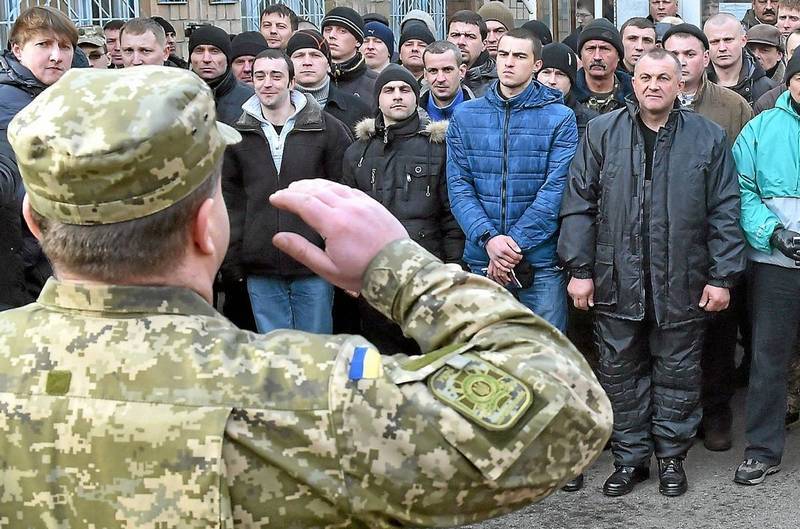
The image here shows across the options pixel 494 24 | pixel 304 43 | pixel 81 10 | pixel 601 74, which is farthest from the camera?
pixel 81 10

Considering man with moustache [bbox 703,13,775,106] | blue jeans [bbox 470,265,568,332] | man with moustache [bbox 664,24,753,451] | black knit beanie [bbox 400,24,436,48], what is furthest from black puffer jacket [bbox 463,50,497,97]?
blue jeans [bbox 470,265,568,332]

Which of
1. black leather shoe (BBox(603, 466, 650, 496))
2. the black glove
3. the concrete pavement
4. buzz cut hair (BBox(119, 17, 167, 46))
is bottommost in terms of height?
the concrete pavement

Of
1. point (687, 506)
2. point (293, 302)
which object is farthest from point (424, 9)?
point (687, 506)

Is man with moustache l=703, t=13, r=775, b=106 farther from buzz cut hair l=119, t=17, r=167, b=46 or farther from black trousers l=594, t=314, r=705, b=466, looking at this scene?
buzz cut hair l=119, t=17, r=167, b=46

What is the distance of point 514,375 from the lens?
4.93 feet

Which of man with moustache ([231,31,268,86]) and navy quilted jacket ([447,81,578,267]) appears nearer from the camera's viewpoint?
navy quilted jacket ([447,81,578,267])

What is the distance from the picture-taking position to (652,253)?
5141 mm

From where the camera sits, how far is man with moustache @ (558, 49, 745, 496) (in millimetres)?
5133

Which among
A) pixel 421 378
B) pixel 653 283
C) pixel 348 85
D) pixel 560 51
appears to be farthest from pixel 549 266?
pixel 421 378

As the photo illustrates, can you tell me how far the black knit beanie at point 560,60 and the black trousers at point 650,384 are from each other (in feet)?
5.98

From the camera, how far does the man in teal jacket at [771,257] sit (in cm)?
518

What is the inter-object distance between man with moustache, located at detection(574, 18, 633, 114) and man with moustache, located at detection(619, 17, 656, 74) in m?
0.22

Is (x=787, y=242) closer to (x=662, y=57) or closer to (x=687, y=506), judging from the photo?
(x=662, y=57)

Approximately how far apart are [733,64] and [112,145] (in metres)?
6.19
